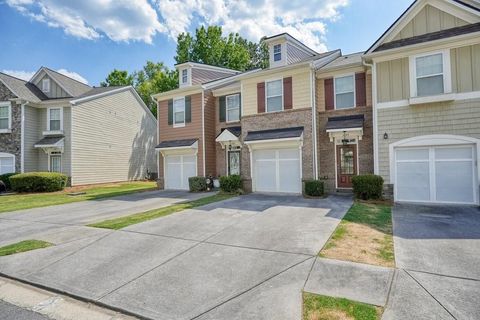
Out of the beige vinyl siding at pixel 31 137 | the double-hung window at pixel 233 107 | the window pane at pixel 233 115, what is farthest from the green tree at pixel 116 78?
the window pane at pixel 233 115

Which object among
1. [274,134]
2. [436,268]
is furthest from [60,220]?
[436,268]

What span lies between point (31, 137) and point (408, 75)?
23.2 m

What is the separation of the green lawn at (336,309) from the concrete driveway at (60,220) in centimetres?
603

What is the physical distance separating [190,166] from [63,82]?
13.1 m

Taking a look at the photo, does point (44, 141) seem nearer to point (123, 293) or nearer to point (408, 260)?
point (123, 293)

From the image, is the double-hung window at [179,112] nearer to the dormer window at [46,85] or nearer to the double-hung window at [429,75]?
the dormer window at [46,85]

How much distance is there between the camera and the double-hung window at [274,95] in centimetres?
1433


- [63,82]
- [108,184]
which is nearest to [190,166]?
[108,184]

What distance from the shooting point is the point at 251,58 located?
1432 inches

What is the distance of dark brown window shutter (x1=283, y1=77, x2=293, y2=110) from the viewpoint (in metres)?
14.0

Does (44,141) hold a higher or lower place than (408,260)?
higher

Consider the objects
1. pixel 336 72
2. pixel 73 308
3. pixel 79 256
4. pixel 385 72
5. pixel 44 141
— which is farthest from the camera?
pixel 44 141

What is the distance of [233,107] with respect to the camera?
667 inches

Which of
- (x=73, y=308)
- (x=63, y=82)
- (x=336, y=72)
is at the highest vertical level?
(x=63, y=82)
